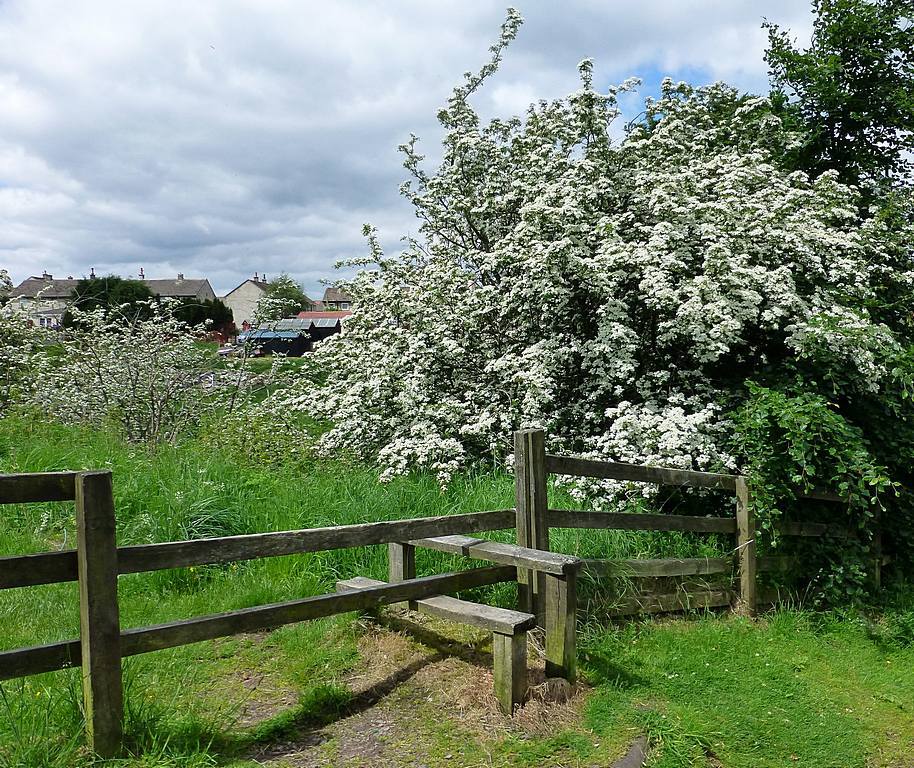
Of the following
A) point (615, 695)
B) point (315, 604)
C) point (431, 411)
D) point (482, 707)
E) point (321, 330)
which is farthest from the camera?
point (321, 330)

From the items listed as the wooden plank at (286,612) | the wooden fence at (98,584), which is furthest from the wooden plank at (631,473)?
the wooden fence at (98,584)

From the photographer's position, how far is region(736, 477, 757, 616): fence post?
6039 millimetres

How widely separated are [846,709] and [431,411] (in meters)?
4.61

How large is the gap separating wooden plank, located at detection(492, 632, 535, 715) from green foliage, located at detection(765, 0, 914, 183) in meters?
10.1

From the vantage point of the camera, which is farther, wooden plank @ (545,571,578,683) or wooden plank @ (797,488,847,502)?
wooden plank @ (797,488,847,502)

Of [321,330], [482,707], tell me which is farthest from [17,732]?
[321,330]

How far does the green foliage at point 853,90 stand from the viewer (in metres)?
11.5

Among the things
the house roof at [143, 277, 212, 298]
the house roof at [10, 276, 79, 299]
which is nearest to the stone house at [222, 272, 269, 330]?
the house roof at [143, 277, 212, 298]

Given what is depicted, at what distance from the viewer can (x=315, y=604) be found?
365 cm

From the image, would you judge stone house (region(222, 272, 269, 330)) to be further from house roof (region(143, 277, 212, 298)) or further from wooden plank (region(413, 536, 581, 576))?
wooden plank (region(413, 536, 581, 576))

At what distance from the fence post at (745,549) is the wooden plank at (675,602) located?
124 mm

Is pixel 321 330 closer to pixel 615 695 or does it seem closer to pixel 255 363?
pixel 255 363

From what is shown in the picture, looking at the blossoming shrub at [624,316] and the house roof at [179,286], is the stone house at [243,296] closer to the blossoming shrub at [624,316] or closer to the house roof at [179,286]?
the house roof at [179,286]

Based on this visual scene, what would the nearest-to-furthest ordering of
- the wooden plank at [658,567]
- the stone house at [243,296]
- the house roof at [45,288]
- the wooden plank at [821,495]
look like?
the wooden plank at [658,567]
the wooden plank at [821,495]
the house roof at [45,288]
the stone house at [243,296]
